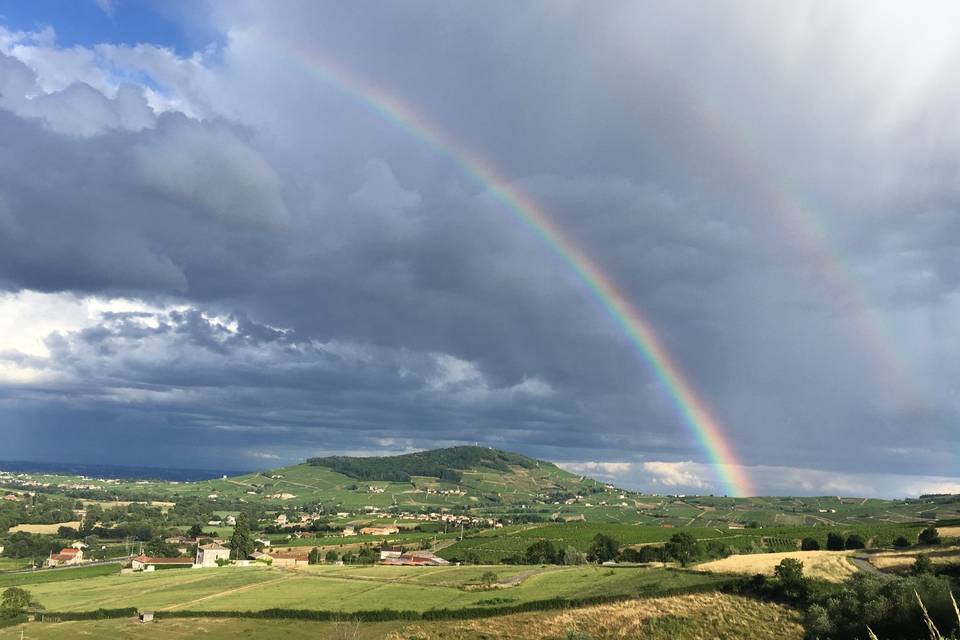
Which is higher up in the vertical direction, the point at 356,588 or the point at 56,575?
the point at 356,588

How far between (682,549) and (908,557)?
4074cm

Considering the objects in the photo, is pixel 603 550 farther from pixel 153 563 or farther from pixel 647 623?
pixel 153 563

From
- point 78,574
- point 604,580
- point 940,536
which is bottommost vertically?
point 78,574

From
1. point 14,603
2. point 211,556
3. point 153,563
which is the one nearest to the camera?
point 14,603

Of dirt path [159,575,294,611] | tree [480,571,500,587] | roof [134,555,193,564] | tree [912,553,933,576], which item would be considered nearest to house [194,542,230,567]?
roof [134,555,193,564]

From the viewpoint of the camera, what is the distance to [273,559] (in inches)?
7042

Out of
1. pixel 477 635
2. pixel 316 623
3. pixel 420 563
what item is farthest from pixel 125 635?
pixel 420 563

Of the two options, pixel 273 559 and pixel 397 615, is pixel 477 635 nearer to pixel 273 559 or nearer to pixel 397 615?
pixel 397 615

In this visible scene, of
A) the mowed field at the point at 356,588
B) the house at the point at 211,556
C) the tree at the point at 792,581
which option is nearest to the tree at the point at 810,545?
the mowed field at the point at 356,588

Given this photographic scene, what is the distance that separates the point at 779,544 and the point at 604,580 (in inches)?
2920

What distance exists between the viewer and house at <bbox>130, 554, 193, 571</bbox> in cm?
17885

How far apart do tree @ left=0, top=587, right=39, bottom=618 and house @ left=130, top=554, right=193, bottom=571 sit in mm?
66608

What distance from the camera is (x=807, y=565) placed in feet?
360

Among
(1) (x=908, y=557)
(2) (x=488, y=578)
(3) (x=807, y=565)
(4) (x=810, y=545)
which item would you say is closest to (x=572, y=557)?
(2) (x=488, y=578)
